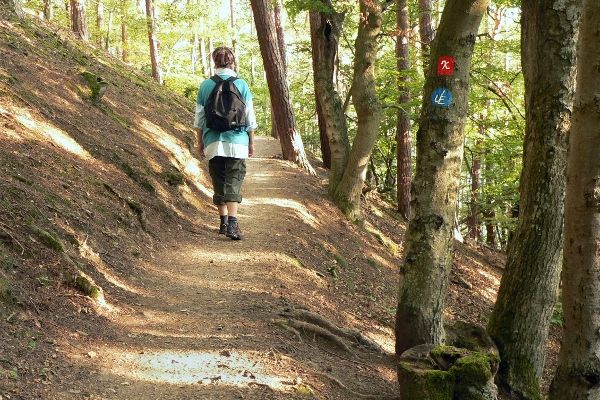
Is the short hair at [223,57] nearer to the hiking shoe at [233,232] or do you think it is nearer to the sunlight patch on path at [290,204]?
the hiking shoe at [233,232]

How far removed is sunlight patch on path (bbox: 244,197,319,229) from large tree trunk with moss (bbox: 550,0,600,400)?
6.12 meters

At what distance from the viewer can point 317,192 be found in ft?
39.8

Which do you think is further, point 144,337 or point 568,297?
point 144,337

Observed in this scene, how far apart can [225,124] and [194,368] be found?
11.8 ft

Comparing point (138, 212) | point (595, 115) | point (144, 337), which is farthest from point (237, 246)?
point (595, 115)

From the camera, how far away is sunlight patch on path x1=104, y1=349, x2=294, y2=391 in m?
4.10

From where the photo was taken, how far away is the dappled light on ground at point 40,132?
745 cm

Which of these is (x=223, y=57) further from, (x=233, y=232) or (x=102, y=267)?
(x=102, y=267)

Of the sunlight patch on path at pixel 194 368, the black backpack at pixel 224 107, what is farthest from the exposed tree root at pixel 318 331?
the black backpack at pixel 224 107

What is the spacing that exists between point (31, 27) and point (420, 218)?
37.6ft

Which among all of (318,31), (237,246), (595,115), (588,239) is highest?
(318,31)

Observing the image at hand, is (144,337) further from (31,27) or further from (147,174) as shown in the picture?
(31,27)

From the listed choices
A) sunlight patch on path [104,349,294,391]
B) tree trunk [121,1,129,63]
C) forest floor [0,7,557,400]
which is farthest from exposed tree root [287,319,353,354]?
tree trunk [121,1,129,63]

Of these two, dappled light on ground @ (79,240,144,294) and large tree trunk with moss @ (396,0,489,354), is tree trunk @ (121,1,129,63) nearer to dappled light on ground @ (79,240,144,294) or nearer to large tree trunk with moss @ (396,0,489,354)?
dappled light on ground @ (79,240,144,294)
